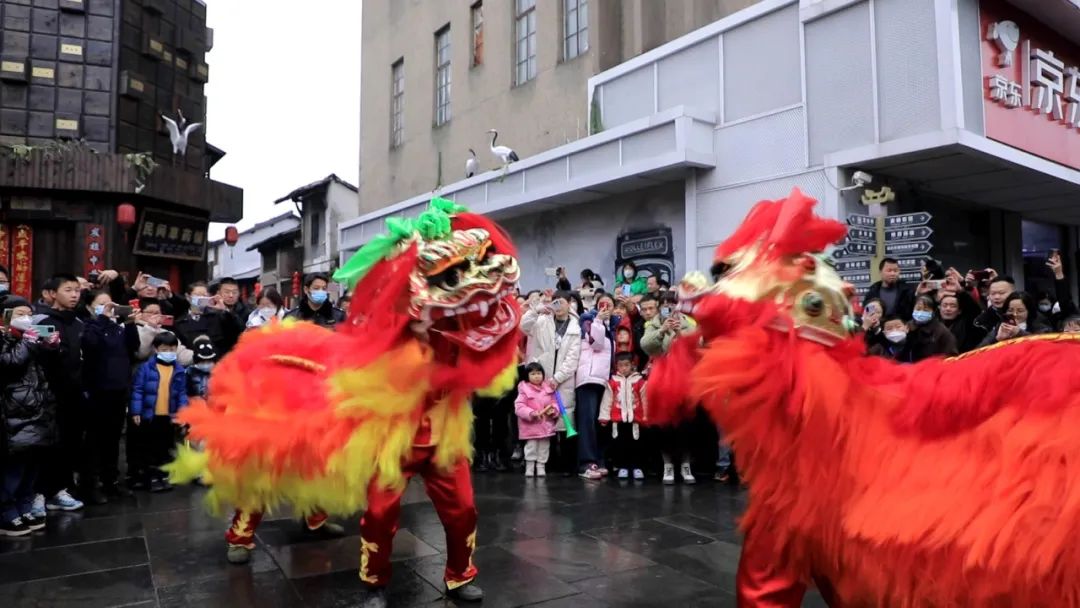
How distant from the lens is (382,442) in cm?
293

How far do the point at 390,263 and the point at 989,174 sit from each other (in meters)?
7.50

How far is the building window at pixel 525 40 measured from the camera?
46.1ft

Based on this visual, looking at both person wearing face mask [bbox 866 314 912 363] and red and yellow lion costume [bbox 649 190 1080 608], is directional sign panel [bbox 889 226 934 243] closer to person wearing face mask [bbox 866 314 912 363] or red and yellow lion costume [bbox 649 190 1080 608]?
person wearing face mask [bbox 866 314 912 363]

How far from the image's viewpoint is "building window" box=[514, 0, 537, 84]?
14.0 m

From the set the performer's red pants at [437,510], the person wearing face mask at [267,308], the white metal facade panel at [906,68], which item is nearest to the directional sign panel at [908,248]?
the white metal facade panel at [906,68]

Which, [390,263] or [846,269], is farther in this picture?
[846,269]

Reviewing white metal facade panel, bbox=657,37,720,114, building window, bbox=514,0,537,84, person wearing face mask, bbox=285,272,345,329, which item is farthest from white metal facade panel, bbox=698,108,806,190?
building window, bbox=514,0,537,84

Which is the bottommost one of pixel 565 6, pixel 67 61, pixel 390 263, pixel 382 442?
pixel 382 442

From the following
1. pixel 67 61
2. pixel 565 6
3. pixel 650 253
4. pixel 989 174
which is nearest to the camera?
pixel 989 174

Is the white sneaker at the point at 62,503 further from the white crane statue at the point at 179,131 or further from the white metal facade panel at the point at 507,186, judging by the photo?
the white crane statue at the point at 179,131

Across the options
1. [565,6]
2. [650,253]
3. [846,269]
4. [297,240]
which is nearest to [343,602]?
[846,269]

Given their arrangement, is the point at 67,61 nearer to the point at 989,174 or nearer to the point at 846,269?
the point at 846,269

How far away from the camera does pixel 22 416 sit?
4.21m

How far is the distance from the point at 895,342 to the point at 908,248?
2.51 m
